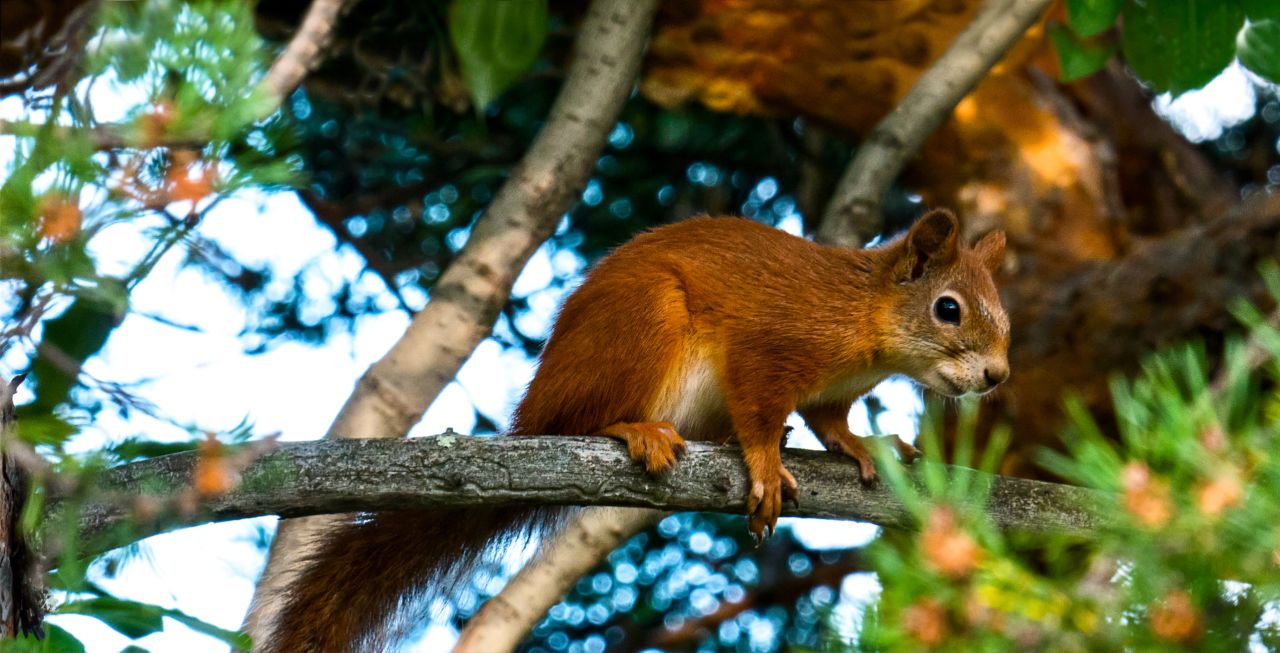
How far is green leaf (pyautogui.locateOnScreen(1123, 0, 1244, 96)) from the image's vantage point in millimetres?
2436

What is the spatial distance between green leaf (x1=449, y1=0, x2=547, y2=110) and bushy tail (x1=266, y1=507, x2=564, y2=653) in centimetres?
104

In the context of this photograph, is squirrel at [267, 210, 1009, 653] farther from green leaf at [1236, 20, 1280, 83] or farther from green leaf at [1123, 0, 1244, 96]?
green leaf at [1236, 20, 1280, 83]

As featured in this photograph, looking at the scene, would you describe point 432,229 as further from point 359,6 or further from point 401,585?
point 401,585

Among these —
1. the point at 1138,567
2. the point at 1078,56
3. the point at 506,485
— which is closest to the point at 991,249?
the point at 1078,56

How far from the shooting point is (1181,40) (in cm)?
250

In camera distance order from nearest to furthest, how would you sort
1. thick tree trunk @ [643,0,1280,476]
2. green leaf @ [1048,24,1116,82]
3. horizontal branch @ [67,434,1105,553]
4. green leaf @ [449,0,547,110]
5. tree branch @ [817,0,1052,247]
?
horizontal branch @ [67,434,1105,553] < green leaf @ [1048,24,1116,82] < green leaf @ [449,0,547,110] < tree branch @ [817,0,1052,247] < thick tree trunk @ [643,0,1280,476]

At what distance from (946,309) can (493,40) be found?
48.9 inches

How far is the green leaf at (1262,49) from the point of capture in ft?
8.41

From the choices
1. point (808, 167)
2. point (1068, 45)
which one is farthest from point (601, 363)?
point (808, 167)

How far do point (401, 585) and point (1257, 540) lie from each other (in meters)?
1.80

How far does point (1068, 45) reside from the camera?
2885mm

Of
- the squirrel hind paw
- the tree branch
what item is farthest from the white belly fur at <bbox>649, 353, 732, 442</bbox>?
the tree branch

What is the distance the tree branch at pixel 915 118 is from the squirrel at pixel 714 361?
414 millimetres

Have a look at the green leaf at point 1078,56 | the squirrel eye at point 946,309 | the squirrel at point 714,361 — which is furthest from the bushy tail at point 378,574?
the green leaf at point 1078,56
